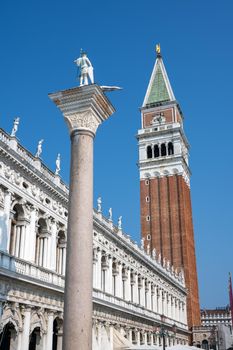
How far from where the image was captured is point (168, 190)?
65.2 m

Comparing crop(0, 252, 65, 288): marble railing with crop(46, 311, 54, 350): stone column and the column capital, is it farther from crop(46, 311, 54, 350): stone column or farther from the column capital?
the column capital

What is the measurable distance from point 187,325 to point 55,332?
128 ft

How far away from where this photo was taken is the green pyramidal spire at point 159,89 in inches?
2864

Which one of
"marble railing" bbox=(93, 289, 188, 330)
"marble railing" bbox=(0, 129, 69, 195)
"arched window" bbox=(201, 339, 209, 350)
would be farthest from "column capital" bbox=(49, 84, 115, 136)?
"arched window" bbox=(201, 339, 209, 350)

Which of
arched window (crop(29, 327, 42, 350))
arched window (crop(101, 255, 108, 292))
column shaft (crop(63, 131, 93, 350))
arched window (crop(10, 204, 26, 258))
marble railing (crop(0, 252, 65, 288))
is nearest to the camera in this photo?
column shaft (crop(63, 131, 93, 350))

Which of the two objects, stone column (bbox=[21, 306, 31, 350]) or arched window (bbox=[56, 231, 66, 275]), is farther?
arched window (bbox=[56, 231, 66, 275])

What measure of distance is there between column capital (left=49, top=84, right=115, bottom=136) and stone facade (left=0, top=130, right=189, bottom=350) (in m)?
9.29

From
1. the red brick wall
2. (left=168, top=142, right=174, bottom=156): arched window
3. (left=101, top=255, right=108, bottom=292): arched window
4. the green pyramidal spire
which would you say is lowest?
(left=101, top=255, right=108, bottom=292): arched window

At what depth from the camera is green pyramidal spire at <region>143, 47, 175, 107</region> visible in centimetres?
7275

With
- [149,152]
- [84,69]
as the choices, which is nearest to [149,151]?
[149,152]

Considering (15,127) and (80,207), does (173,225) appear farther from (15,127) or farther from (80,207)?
(80,207)

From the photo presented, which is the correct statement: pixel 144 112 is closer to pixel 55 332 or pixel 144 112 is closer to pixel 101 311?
pixel 101 311

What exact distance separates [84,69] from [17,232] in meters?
11.9

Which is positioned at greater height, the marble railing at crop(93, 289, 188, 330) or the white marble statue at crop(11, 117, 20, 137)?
the white marble statue at crop(11, 117, 20, 137)
